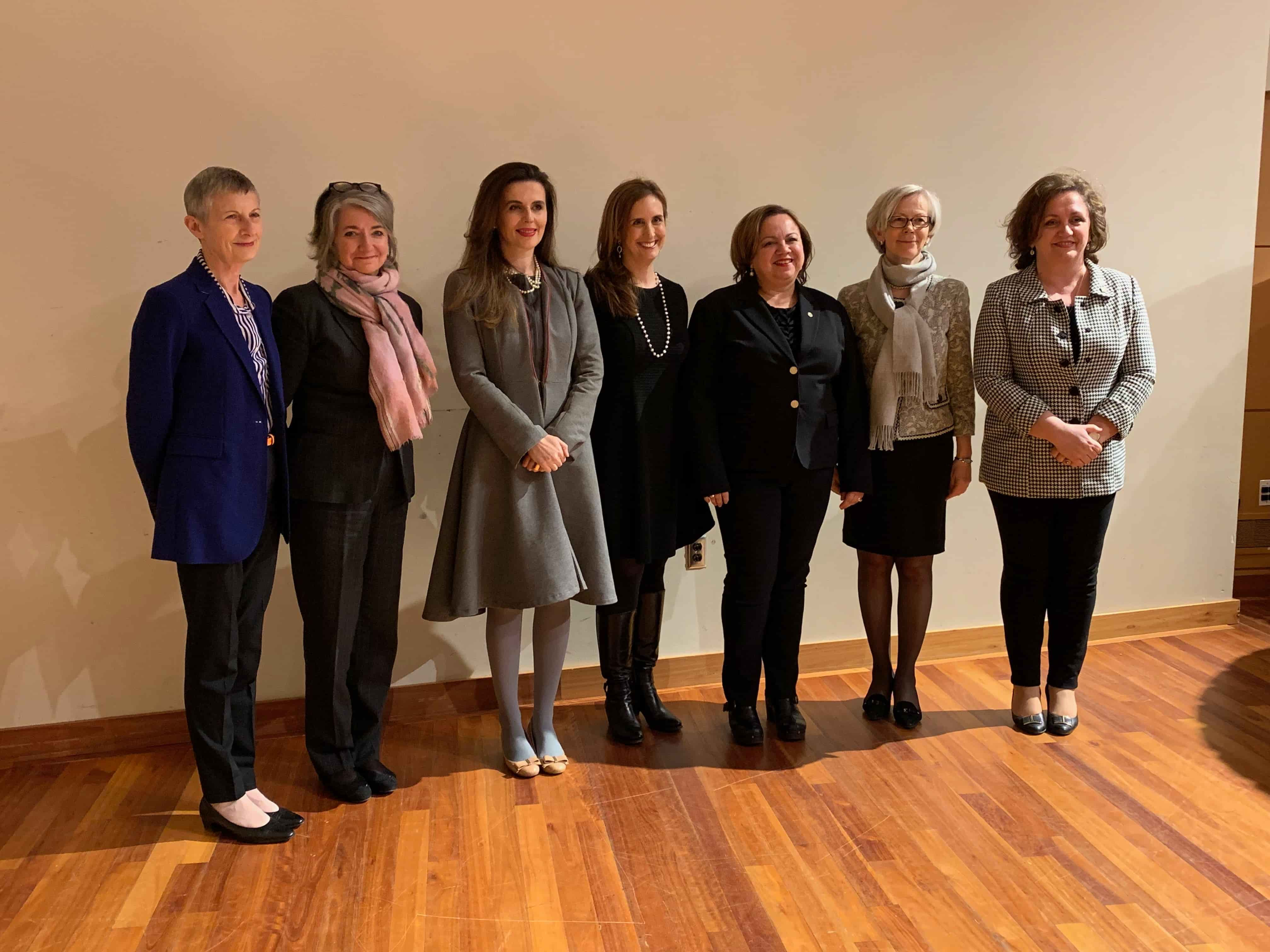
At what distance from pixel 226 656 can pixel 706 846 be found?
1.27 m

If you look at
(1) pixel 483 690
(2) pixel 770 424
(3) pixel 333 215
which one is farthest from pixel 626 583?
(3) pixel 333 215

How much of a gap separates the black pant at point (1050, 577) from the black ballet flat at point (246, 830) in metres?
2.19

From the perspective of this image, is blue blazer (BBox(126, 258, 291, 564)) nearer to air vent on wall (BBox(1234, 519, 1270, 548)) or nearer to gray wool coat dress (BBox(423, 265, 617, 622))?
gray wool coat dress (BBox(423, 265, 617, 622))

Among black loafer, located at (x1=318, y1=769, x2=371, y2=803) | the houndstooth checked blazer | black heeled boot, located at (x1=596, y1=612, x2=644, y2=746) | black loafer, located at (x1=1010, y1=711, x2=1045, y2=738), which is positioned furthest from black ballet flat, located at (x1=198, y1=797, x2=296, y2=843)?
the houndstooth checked blazer

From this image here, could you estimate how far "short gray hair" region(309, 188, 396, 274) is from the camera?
244cm

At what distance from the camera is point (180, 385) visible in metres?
2.24

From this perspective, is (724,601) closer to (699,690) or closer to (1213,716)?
(699,690)

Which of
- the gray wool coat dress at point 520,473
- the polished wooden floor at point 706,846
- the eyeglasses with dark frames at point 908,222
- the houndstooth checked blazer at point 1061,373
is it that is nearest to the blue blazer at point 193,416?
the gray wool coat dress at point 520,473

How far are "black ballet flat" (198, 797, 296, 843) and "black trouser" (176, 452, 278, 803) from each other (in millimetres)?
40

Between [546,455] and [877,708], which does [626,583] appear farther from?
[877,708]

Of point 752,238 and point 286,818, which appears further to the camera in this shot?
point 752,238

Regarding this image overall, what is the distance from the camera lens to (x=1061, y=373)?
2.84m

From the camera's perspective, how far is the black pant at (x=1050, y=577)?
2908 mm

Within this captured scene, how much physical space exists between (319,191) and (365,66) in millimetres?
397
